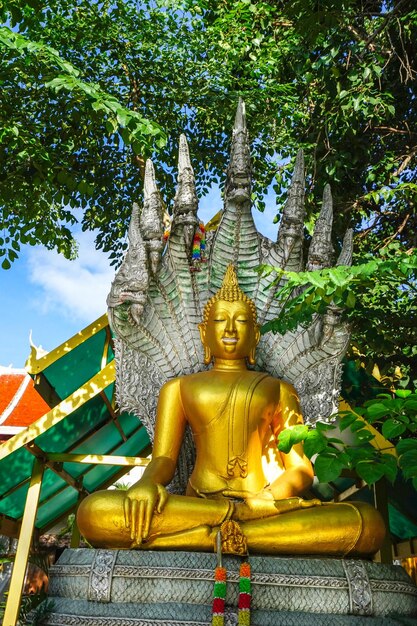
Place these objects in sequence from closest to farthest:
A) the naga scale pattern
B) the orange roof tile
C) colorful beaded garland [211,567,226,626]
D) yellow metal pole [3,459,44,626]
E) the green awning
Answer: colorful beaded garland [211,567,226,626] → the naga scale pattern → yellow metal pole [3,459,44,626] → the green awning → the orange roof tile

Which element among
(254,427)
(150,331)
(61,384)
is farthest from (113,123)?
(254,427)

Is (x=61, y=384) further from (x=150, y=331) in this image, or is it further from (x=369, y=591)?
(x=369, y=591)

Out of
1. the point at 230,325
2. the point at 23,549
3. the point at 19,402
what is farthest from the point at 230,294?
the point at 19,402

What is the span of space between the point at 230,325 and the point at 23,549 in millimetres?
3289

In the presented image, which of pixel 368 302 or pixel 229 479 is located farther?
pixel 368 302

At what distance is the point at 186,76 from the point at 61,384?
4.40 m

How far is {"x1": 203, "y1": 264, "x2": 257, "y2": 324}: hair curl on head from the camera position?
197 inches

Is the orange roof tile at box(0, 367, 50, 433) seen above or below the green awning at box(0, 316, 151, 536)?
above

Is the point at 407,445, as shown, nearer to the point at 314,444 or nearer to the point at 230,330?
the point at 314,444

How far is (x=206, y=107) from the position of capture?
8789 millimetres

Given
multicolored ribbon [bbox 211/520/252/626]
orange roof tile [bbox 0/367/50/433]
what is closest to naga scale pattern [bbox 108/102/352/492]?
multicolored ribbon [bbox 211/520/252/626]

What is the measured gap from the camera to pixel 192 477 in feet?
14.9

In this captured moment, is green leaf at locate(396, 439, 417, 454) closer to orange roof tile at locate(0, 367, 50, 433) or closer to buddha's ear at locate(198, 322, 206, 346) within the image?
buddha's ear at locate(198, 322, 206, 346)

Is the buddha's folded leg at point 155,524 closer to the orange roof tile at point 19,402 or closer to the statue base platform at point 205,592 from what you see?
the statue base platform at point 205,592
